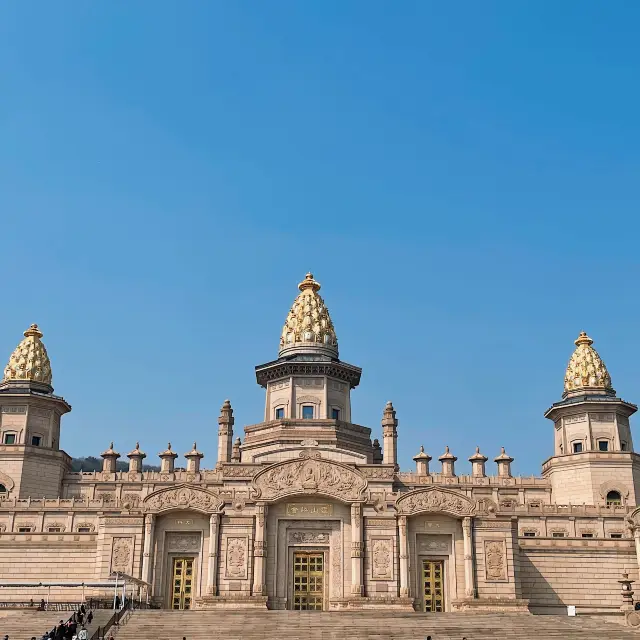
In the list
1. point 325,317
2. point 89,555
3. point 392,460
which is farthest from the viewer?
point 325,317

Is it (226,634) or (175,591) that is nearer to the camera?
(226,634)

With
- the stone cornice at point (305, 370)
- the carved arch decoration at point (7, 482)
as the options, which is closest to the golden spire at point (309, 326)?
the stone cornice at point (305, 370)

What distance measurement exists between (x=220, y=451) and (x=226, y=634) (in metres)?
28.3

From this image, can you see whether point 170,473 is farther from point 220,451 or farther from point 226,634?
point 226,634

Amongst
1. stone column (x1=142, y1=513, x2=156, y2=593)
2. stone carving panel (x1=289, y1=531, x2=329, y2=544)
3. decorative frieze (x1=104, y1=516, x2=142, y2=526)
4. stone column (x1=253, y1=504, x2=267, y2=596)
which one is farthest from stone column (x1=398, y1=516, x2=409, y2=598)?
decorative frieze (x1=104, y1=516, x2=142, y2=526)

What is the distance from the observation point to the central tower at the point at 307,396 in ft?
195

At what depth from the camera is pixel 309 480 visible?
43906 millimetres

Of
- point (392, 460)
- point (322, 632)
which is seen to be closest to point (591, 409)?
point (392, 460)

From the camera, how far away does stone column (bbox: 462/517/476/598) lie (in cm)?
4197

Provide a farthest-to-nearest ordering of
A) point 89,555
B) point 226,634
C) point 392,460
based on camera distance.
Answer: point 392,460 < point 89,555 < point 226,634

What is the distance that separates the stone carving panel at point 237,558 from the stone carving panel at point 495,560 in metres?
11.1

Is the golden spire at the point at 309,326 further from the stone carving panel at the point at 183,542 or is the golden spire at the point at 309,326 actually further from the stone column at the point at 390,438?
the stone carving panel at the point at 183,542

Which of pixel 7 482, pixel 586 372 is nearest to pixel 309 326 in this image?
pixel 586 372

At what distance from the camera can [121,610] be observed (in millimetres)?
36656
